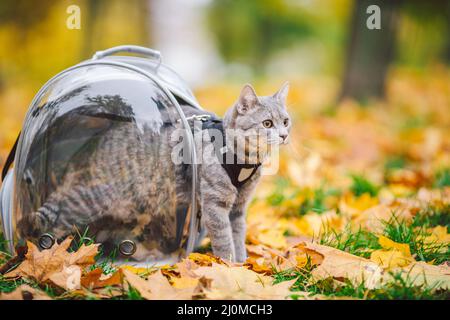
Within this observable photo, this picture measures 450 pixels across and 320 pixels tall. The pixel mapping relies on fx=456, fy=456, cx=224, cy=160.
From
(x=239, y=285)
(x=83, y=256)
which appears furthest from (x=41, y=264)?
(x=239, y=285)

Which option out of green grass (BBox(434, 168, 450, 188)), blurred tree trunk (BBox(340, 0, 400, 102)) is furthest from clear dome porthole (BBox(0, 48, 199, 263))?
blurred tree trunk (BBox(340, 0, 400, 102))

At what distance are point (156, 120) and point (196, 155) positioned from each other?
0.79 ft

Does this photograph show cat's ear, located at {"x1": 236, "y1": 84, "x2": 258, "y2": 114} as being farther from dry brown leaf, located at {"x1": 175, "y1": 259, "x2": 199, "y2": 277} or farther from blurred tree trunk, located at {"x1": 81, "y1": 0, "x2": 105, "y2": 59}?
blurred tree trunk, located at {"x1": 81, "y1": 0, "x2": 105, "y2": 59}

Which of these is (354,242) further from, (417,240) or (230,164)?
(230,164)

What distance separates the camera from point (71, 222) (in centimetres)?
212

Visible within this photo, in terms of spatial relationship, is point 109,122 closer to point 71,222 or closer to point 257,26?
point 71,222

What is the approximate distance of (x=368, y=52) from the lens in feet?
19.3

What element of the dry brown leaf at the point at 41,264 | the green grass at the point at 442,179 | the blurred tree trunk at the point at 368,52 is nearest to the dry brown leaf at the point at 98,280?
the dry brown leaf at the point at 41,264

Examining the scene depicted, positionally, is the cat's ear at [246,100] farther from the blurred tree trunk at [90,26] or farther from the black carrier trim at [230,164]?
the blurred tree trunk at [90,26]

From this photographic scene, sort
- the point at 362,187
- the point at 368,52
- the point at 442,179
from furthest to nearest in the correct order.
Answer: the point at 368,52 → the point at 442,179 → the point at 362,187

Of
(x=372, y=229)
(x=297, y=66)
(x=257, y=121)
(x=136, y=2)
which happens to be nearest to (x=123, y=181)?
(x=257, y=121)

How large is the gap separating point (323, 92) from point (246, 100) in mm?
6358
